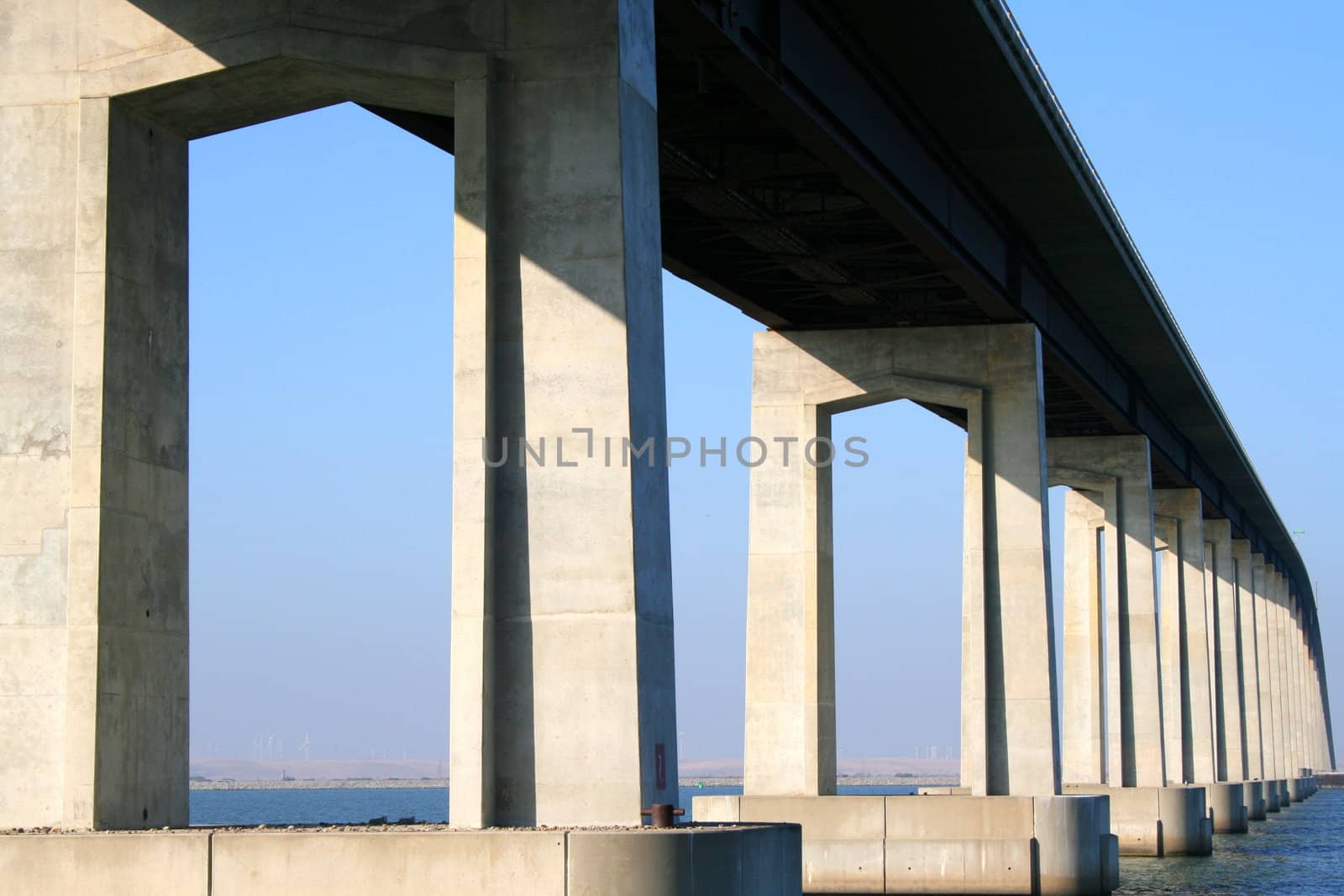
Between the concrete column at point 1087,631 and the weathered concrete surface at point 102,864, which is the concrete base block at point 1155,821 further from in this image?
the weathered concrete surface at point 102,864

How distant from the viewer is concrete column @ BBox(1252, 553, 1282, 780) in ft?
337

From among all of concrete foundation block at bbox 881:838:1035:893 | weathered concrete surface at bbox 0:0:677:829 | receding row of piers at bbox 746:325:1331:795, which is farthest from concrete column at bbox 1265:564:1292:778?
weathered concrete surface at bbox 0:0:677:829

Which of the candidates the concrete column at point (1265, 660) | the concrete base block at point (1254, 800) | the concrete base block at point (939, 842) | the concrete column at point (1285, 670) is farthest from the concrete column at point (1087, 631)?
the concrete column at point (1285, 670)

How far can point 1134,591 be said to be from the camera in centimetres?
5931

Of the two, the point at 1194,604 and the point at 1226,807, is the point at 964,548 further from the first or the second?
the point at 1194,604

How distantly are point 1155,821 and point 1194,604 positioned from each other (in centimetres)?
2320

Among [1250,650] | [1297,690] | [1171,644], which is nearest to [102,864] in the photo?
[1171,644]

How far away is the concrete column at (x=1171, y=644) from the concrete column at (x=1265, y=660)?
2910cm

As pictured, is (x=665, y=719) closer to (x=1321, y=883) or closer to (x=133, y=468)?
(x=133, y=468)

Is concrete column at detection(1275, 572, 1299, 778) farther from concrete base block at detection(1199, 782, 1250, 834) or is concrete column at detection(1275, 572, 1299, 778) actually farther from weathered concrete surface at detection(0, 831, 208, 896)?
weathered concrete surface at detection(0, 831, 208, 896)

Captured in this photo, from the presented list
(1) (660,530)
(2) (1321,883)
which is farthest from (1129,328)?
(1) (660,530)

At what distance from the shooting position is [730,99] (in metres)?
26.1

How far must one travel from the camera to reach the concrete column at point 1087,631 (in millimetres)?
57531

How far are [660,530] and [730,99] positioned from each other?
10.2 meters
